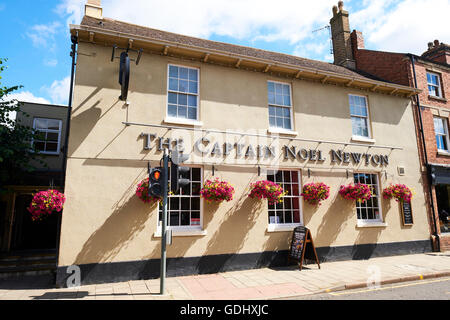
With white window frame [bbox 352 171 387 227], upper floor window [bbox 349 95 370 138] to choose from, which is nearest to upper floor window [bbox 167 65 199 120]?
upper floor window [bbox 349 95 370 138]

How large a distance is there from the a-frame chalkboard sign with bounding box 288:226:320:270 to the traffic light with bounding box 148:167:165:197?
4.85m

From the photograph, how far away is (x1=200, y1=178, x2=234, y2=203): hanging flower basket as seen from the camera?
8031 millimetres

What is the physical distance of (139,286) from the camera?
694cm

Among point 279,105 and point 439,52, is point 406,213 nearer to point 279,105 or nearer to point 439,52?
point 279,105

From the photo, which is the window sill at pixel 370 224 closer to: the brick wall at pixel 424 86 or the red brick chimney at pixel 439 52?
the brick wall at pixel 424 86

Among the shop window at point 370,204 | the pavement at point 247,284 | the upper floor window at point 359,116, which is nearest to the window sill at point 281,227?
the pavement at point 247,284

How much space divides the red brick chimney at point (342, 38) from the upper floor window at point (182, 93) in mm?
10256

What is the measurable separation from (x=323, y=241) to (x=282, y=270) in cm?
215

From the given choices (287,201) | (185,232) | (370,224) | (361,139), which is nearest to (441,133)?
(361,139)

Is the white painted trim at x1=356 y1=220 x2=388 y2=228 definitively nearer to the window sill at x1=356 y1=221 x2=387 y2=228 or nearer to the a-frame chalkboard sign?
the window sill at x1=356 y1=221 x2=387 y2=228

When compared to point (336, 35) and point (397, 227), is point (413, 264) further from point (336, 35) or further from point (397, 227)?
point (336, 35)

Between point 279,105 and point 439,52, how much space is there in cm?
1163

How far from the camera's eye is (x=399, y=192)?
1059cm

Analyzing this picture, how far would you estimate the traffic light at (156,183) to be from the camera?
6.30 m
